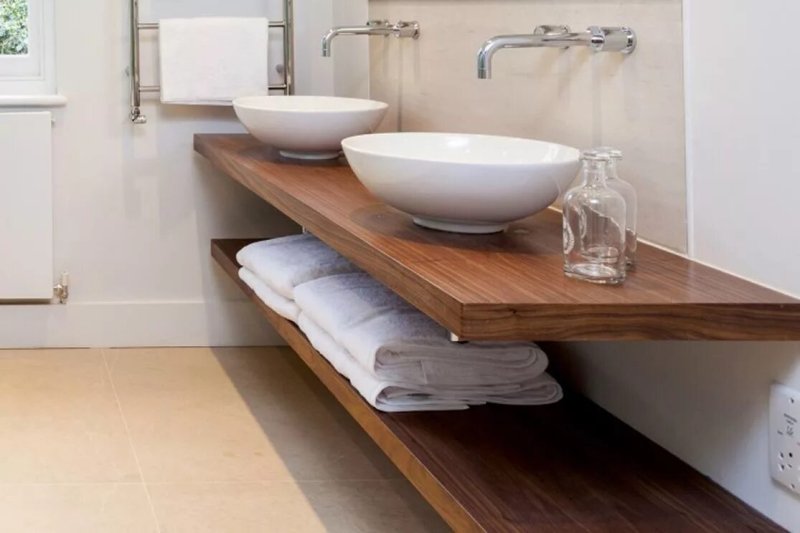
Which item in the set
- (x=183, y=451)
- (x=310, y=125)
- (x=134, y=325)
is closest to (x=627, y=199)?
(x=310, y=125)

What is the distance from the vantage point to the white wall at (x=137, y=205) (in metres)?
3.54

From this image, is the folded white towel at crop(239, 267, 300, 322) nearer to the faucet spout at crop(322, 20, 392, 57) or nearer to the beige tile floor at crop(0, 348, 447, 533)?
the beige tile floor at crop(0, 348, 447, 533)

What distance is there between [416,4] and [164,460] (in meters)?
1.35

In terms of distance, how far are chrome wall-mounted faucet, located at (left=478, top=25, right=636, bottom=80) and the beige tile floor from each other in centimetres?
101

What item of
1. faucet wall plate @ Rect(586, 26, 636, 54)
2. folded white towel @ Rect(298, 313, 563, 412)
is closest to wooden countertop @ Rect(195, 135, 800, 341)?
folded white towel @ Rect(298, 313, 563, 412)

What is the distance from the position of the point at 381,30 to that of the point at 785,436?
6.04 feet

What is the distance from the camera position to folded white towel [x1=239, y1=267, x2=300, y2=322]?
255 cm

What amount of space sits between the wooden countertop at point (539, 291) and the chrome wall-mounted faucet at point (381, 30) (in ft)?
3.25

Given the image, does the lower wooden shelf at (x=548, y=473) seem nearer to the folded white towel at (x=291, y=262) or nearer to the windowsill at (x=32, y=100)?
the folded white towel at (x=291, y=262)

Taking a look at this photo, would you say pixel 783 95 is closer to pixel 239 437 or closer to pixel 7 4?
pixel 239 437

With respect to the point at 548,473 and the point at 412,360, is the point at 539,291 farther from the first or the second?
the point at 412,360

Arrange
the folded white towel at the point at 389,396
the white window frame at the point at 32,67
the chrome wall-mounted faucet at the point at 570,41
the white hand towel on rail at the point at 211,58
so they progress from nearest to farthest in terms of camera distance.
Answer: the chrome wall-mounted faucet at the point at 570,41 → the folded white towel at the point at 389,396 → the white hand towel on rail at the point at 211,58 → the white window frame at the point at 32,67

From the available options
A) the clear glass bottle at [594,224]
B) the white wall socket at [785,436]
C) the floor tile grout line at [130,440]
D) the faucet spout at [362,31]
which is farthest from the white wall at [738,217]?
the faucet spout at [362,31]

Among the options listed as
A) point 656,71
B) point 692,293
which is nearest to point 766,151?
point 692,293
